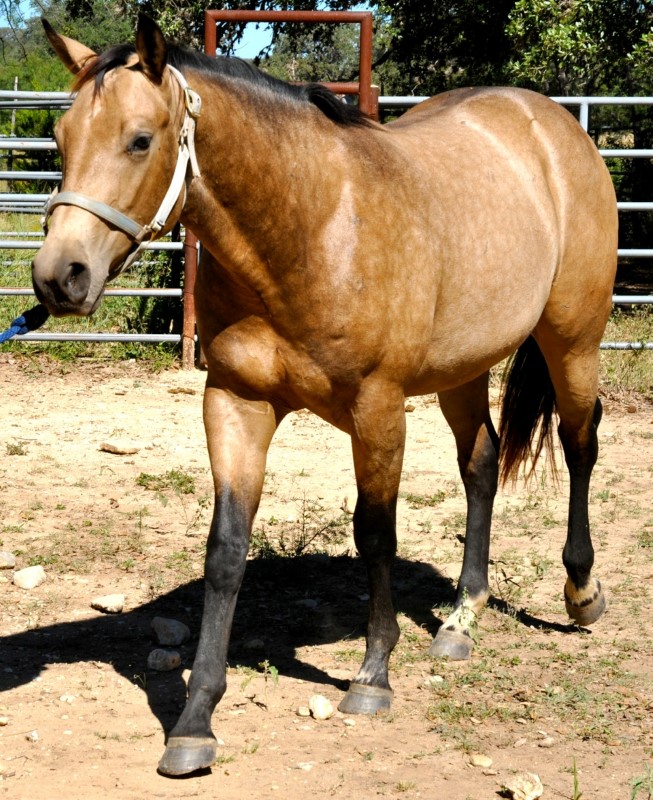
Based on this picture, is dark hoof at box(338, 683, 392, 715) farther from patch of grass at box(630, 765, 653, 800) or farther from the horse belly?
the horse belly

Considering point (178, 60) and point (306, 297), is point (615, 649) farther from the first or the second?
point (178, 60)

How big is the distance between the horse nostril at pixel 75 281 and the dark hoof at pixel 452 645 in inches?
80.3

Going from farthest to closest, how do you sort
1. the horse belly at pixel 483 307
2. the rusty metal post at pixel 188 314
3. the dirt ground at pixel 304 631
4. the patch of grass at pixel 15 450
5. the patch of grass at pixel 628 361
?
1. the rusty metal post at pixel 188 314
2. the patch of grass at pixel 628 361
3. the patch of grass at pixel 15 450
4. the horse belly at pixel 483 307
5. the dirt ground at pixel 304 631

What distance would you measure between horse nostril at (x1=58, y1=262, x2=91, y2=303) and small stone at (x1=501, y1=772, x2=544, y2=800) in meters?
1.68

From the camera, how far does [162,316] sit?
877cm

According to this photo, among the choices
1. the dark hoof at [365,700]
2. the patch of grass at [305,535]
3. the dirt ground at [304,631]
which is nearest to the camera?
the dirt ground at [304,631]

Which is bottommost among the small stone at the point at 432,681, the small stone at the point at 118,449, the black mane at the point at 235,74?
the small stone at the point at 118,449

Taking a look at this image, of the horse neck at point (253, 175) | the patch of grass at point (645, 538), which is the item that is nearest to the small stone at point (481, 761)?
the horse neck at point (253, 175)

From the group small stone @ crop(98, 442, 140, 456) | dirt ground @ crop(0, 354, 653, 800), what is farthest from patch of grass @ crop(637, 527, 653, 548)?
small stone @ crop(98, 442, 140, 456)

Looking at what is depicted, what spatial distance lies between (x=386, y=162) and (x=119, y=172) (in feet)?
3.52

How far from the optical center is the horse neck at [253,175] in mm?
2977

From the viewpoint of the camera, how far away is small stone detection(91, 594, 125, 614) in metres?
4.18

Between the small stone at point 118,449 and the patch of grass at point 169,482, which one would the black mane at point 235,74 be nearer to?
the patch of grass at point 169,482

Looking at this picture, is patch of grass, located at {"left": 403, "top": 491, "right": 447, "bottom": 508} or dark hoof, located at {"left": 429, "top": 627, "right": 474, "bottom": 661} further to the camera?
patch of grass, located at {"left": 403, "top": 491, "right": 447, "bottom": 508}
